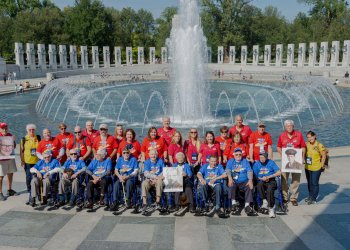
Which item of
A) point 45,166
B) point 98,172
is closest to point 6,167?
point 45,166

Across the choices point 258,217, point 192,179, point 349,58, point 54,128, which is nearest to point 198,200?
point 192,179

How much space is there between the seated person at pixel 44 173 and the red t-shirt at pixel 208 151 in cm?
307

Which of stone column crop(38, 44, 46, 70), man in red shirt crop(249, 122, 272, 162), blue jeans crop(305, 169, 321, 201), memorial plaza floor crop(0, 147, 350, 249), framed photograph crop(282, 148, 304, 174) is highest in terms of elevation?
stone column crop(38, 44, 46, 70)

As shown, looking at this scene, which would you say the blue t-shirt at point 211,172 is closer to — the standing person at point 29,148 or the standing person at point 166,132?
the standing person at point 166,132

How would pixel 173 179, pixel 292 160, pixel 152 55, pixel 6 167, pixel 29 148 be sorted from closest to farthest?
pixel 173 179, pixel 292 160, pixel 29 148, pixel 6 167, pixel 152 55

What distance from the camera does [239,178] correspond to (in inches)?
290

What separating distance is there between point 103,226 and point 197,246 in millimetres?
1915

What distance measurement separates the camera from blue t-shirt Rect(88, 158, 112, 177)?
7.65 metres

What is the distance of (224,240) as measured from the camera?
248 inches

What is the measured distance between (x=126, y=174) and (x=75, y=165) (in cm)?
111

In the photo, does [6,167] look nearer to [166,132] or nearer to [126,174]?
[126,174]

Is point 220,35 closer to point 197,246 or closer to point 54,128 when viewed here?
point 54,128

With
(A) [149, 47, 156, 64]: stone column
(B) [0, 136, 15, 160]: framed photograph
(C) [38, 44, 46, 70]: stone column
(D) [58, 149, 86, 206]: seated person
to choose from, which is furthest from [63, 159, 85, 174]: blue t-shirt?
(A) [149, 47, 156, 64]: stone column

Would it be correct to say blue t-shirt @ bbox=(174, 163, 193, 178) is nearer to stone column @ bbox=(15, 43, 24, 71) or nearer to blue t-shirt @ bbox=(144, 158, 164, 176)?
blue t-shirt @ bbox=(144, 158, 164, 176)
